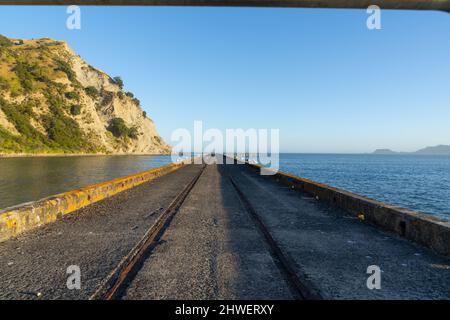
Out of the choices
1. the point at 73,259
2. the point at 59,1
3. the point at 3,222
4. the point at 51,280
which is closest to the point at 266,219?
the point at 73,259

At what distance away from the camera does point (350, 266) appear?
184 inches

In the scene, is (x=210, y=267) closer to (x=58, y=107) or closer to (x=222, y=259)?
(x=222, y=259)

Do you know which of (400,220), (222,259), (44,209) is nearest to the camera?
(222,259)

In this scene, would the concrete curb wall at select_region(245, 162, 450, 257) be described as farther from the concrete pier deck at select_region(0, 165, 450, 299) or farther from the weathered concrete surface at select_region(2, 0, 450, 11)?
the weathered concrete surface at select_region(2, 0, 450, 11)

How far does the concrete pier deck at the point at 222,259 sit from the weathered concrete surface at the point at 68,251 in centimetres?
2

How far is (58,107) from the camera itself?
337ft

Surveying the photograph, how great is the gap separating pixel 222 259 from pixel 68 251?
2844 mm

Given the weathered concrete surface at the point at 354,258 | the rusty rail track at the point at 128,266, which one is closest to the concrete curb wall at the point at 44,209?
the rusty rail track at the point at 128,266

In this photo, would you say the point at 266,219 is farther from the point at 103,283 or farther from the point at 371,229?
the point at 103,283

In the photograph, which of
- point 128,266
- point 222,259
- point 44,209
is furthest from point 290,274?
point 44,209

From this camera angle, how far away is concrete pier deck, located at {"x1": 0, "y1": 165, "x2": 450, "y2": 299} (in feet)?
12.6

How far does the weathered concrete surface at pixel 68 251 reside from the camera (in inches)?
155

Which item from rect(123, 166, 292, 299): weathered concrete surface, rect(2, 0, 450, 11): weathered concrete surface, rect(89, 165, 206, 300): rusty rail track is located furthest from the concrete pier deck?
rect(2, 0, 450, 11): weathered concrete surface

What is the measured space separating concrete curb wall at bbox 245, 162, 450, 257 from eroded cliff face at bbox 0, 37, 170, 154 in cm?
8975
